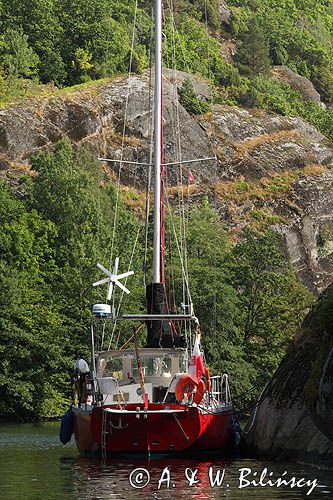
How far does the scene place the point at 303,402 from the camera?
3350 centimetres

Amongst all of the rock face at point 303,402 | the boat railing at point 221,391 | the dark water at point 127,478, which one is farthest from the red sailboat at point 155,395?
the rock face at point 303,402

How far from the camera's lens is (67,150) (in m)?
84.2

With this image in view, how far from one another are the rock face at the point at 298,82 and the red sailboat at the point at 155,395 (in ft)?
300

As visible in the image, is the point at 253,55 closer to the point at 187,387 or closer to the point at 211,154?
the point at 211,154

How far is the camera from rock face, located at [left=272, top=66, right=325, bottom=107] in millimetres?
130750

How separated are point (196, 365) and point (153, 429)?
3.19 m

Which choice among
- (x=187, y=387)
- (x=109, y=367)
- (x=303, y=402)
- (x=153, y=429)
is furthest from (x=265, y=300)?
(x=153, y=429)

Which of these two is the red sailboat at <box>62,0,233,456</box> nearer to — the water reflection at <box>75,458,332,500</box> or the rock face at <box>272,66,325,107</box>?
the water reflection at <box>75,458,332,500</box>

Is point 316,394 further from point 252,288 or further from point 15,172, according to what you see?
point 15,172

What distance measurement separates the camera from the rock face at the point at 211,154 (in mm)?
88000

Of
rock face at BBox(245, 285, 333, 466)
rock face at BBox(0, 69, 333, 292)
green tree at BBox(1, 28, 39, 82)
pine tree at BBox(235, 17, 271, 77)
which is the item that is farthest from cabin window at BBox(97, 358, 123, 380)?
pine tree at BBox(235, 17, 271, 77)

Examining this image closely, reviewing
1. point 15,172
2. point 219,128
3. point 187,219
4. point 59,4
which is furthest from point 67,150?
point 59,4

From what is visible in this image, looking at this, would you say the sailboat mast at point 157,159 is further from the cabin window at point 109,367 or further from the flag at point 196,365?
the flag at point 196,365

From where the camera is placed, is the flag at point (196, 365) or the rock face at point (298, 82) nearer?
the flag at point (196, 365)
